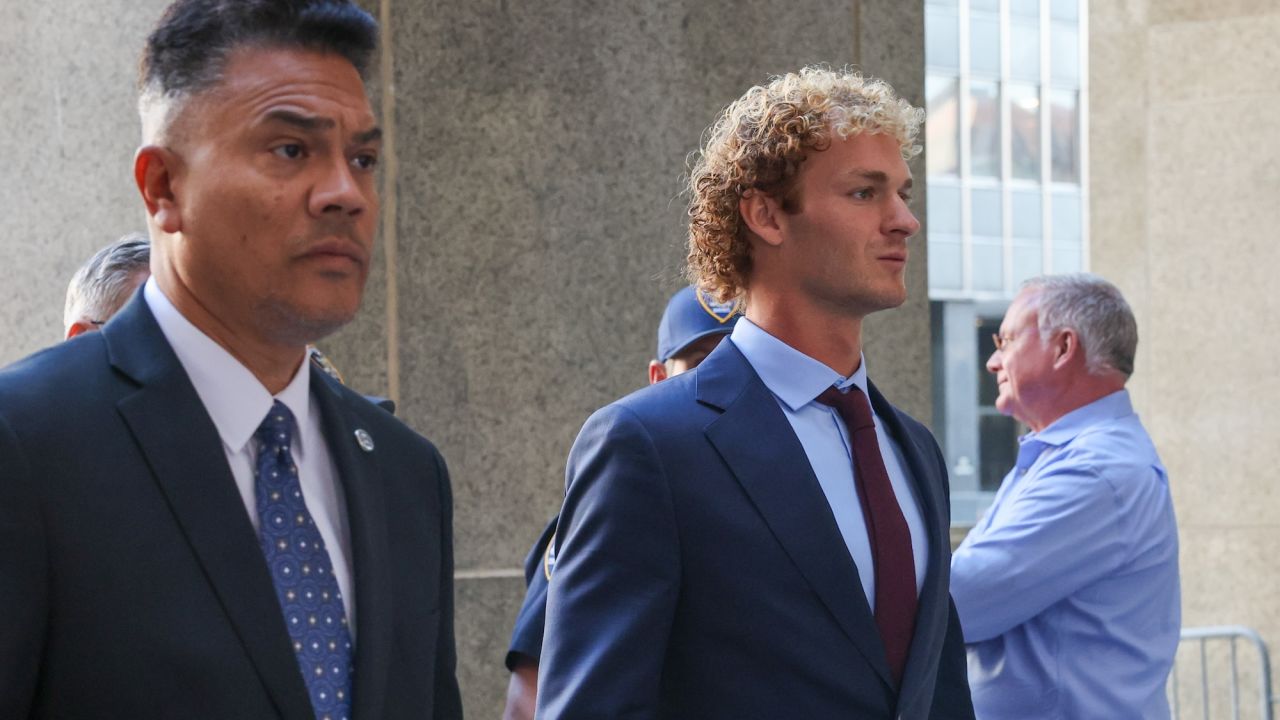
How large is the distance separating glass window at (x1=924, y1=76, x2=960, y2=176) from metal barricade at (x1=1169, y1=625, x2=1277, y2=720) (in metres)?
25.6

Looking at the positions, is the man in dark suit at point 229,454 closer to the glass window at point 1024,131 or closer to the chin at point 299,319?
the chin at point 299,319

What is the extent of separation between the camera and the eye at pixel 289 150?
6.20 ft

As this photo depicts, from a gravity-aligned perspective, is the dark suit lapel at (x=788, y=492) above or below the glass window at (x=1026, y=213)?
below

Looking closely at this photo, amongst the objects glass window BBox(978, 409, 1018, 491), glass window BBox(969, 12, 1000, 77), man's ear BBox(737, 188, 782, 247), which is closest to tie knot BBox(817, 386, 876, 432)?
man's ear BBox(737, 188, 782, 247)

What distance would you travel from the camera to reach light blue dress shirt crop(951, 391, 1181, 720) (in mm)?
3928

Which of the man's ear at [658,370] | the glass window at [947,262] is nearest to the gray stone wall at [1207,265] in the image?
the man's ear at [658,370]

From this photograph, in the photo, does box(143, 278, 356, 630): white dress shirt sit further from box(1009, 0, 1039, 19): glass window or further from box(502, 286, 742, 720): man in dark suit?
box(1009, 0, 1039, 19): glass window

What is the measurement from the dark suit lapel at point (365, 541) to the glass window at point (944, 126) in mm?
31718

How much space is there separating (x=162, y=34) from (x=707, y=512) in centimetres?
119

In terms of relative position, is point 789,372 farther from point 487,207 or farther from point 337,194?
point 487,207

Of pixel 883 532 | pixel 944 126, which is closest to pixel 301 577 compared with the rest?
pixel 883 532

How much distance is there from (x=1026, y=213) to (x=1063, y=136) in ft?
8.37

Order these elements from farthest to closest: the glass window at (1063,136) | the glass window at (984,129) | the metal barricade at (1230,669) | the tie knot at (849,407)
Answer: the glass window at (1063,136) → the glass window at (984,129) → the metal barricade at (1230,669) → the tie knot at (849,407)

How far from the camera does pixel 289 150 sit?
190cm
